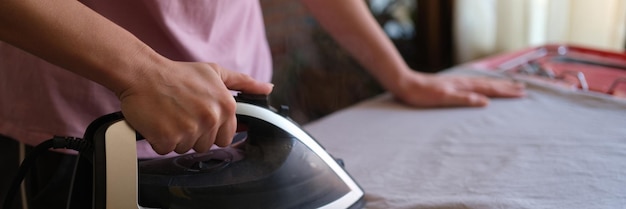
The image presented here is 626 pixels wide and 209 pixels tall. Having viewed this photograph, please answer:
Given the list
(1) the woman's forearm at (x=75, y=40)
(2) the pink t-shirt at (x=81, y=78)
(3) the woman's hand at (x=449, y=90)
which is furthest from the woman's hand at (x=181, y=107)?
(3) the woman's hand at (x=449, y=90)

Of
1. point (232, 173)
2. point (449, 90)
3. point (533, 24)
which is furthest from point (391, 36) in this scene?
point (232, 173)

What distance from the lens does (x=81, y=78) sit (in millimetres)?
671

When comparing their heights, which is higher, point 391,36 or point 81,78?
point 81,78

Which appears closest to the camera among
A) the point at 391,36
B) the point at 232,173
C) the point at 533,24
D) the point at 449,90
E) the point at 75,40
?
the point at 75,40

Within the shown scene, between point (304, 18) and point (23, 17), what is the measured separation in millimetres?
1545

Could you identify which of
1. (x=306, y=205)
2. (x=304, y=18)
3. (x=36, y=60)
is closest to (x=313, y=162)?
(x=306, y=205)

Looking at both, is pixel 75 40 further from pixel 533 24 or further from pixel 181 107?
pixel 533 24

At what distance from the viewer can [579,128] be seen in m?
0.90

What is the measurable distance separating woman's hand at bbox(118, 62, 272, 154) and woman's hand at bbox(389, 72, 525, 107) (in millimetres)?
542

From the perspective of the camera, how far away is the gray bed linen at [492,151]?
720mm

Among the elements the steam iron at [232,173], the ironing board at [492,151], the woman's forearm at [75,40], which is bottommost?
the ironing board at [492,151]

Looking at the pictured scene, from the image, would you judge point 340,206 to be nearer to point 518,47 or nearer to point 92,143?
point 92,143

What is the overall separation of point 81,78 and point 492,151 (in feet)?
1.79

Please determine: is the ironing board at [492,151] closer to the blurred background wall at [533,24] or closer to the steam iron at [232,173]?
the steam iron at [232,173]
